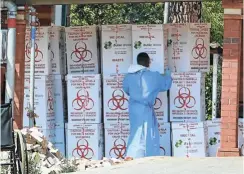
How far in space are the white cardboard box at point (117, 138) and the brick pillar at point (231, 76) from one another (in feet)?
5.20

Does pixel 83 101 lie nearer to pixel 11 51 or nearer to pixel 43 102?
pixel 43 102

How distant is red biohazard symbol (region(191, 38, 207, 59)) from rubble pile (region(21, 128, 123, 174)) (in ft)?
6.49

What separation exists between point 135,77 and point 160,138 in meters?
1.02

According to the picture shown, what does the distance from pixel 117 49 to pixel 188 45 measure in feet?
3.48

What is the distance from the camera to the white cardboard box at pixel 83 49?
11812 millimetres

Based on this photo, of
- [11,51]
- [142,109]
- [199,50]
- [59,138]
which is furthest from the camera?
[59,138]

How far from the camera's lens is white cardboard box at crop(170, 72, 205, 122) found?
37.6 feet

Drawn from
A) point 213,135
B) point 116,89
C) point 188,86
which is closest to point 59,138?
point 116,89

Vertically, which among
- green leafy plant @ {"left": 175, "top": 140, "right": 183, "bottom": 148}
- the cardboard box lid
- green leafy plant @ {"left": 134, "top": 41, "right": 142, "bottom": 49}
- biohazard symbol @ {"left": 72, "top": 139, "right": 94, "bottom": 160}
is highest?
the cardboard box lid

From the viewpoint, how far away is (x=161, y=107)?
11.6m

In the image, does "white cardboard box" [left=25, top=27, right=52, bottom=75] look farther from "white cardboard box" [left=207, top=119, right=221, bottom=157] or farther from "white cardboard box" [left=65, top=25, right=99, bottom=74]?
"white cardboard box" [left=207, top=119, right=221, bottom=157]

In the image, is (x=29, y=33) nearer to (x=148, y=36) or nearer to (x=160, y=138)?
(x=148, y=36)

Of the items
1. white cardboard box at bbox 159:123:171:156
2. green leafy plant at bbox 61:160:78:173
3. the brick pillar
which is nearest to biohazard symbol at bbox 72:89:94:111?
white cardboard box at bbox 159:123:171:156

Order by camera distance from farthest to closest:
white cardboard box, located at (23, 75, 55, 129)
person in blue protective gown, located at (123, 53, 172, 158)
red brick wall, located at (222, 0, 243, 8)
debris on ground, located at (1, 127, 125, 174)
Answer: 1. white cardboard box, located at (23, 75, 55, 129)
2. person in blue protective gown, located at (123, 53, 172, 158)
3. red brick wall, located at (222, 0, 243, 8)
4. debris on ground, located at (1, 127, 125, 174)
